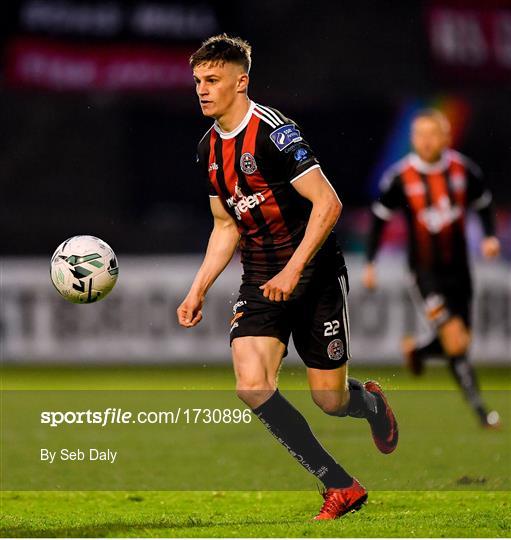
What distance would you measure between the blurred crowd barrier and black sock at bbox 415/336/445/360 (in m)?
3.68

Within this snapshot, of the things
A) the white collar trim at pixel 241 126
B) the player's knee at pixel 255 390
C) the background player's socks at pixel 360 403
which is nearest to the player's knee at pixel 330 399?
the background player's socks at pixel 360 403

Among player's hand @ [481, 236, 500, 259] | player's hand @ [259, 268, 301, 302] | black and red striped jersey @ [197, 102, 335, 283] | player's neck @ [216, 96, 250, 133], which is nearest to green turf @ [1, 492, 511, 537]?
player's hand @ [259, 268, 301, 302]

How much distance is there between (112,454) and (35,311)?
6.58 meters

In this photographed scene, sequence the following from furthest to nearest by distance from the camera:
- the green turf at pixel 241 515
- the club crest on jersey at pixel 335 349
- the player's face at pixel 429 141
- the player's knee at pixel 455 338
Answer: the player's face at pixel 429 141, the player's knee at pixel 455 338, the club crest on jersey at pixel 335 349, the green turf at pixel 241 515

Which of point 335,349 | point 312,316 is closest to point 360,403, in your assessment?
point 335,349

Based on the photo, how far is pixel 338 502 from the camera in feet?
21.1

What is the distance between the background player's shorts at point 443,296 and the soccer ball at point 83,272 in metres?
4.77

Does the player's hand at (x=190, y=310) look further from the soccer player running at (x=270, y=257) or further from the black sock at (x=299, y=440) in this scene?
the black sock at (x=299, y=440)

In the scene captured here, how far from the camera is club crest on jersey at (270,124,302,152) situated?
6426mm

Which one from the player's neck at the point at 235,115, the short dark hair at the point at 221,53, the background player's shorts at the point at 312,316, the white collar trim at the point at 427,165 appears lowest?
the white collar trim at the point at 427,165

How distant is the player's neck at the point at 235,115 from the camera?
6543 millimetres

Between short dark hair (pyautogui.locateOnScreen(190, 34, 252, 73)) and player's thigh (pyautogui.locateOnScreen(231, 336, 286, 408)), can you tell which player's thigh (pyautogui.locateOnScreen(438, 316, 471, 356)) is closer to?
player's thigh (pyautogui.locateOnScreen(231, 336, 286, 408))

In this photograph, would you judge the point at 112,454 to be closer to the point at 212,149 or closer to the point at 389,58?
the point at 212,149

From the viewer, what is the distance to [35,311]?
15578mm
